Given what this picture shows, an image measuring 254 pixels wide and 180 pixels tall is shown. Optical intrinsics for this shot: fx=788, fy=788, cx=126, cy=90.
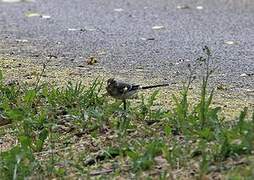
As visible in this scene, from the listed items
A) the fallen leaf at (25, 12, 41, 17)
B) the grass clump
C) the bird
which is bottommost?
the fallen leaf at (25, 12, 41, 17)

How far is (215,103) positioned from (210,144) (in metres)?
1.19

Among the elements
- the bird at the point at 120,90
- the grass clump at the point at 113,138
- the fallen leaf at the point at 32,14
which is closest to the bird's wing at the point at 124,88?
the bird at the point at 120,90

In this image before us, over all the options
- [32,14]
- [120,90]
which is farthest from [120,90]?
[32,14]

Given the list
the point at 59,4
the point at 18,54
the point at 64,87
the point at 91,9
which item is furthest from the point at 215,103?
the point at 59,4

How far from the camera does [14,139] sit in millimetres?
4352

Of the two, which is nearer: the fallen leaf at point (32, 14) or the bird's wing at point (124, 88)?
the bird's wing at point (124, 88)

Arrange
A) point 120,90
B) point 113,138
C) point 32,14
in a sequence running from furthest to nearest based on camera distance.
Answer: point 32,14
point 120,90
point 113,138

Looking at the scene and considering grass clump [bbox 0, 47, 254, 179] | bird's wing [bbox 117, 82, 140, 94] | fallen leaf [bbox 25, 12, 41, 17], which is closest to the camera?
grass clump [bbox 0, 47, 254, 179]

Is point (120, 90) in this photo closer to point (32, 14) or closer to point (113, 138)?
point (113, 138)

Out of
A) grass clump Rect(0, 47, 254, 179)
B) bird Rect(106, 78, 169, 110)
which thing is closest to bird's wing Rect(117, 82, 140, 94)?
bird Rect(106, 78, 169, 110)

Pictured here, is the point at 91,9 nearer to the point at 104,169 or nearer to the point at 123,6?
the point at 123,6

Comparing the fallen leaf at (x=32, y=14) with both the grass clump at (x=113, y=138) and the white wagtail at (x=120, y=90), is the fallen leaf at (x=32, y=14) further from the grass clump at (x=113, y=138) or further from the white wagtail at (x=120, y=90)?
the white wagtail at (x=120, y=90)

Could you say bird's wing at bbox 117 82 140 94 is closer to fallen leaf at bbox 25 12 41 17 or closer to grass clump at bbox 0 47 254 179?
grass clump at bbox 0 47 254 179

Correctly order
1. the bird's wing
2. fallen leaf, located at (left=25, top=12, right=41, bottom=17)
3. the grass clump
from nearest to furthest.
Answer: the grass clump < the bird's wing < fallen leaf, located at (left=25, top=12, right=41, bottom=17)
